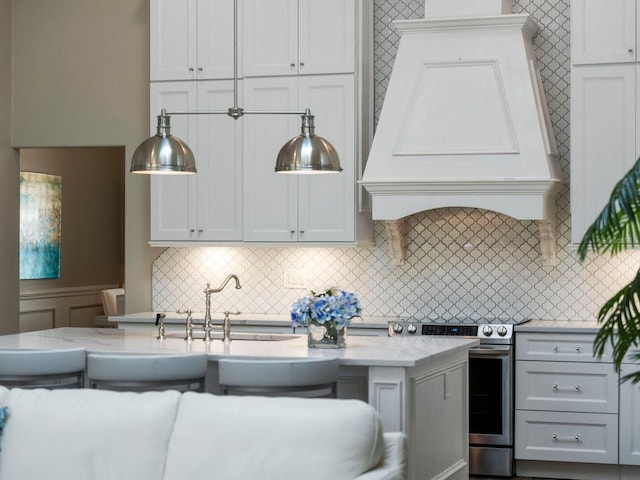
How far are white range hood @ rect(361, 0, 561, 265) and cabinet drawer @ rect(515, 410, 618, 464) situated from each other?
3.67 ft

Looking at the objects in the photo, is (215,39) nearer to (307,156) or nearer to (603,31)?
(307,156)

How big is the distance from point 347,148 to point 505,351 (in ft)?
5.56

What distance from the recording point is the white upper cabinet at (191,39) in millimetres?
7168

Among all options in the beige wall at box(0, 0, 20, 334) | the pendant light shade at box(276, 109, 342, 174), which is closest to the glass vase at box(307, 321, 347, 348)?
the pendant light shade at box(276, 109, 342, 174)

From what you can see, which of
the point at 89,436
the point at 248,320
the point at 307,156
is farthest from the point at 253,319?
the point at 89,436

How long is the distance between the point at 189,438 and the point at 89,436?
1.30 feet

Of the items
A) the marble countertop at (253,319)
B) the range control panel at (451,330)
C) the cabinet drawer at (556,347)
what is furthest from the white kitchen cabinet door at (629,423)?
the marble countertop at (253,319)

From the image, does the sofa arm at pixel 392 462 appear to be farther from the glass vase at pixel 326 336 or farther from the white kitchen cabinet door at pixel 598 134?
the white kitchen cabinet door at pixel 598 134

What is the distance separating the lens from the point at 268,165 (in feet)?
22.9

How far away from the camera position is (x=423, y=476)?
15.9 feet

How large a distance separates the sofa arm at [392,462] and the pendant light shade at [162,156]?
207cm

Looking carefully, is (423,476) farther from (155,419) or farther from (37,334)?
(37,334)

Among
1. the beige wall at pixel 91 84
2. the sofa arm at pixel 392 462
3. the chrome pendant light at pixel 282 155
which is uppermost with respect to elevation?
the beige wall at pixel 91 84

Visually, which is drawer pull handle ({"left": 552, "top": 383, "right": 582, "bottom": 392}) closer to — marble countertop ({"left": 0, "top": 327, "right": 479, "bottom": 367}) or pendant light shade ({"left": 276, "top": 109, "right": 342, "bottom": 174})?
marble countertop ({"left": 0, "top": 327, "right": 479, "bottom": 367})
